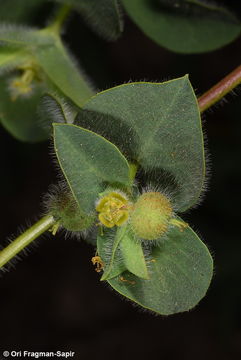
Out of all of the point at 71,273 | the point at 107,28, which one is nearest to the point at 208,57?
the point at 107,28

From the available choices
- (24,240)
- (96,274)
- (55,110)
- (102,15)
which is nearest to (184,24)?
(102,15)

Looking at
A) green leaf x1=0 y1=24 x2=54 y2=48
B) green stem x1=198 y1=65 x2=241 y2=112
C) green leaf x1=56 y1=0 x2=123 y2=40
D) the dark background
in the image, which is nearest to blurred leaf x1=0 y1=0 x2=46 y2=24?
green leaf x1=0 y1=24 x2=54 y2=48

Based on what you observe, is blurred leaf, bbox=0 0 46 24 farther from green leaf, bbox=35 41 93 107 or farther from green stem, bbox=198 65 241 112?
green stem, bbox=198 65 241 112

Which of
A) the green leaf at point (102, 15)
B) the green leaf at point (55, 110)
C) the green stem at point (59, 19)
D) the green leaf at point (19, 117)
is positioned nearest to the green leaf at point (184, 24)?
the green leaf at point (102, 15)

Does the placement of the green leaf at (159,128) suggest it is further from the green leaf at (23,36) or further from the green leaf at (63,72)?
the green leaf at (23,36)

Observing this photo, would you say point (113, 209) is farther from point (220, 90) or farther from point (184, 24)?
point (184, 24)

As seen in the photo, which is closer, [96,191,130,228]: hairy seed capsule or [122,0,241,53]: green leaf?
[96,191,130,228]: hairy seed capsule

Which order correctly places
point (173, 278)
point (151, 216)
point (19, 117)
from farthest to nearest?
point (19, 117)
point (173, 278)
point (151, 216)
